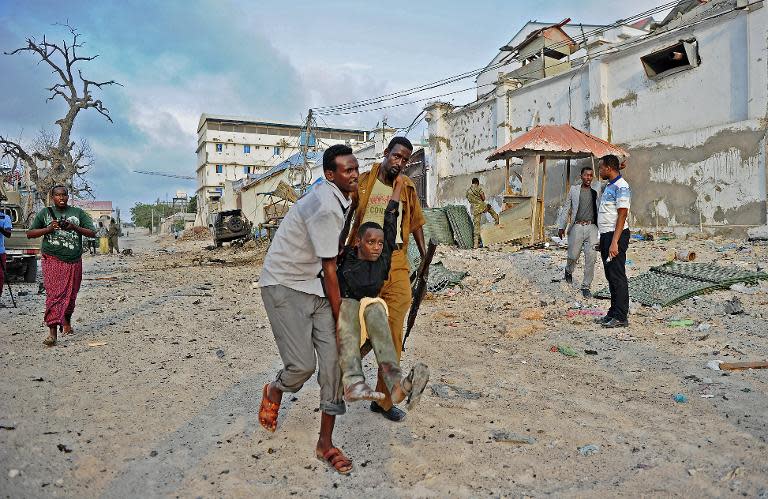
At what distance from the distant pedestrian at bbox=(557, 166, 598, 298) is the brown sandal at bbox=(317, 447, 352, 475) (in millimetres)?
5064

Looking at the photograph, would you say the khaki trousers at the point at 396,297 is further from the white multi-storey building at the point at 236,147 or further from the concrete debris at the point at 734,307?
the white multi-storey building at the point at 236,147

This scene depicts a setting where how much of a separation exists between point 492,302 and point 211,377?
447cm

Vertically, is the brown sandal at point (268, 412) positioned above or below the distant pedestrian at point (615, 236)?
below

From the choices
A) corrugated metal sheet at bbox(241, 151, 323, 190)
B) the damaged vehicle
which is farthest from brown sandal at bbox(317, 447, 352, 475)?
corrugated metal sheet at bbox(241, 151, 323, 190)

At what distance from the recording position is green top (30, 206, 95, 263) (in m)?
5.48

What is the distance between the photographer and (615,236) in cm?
536

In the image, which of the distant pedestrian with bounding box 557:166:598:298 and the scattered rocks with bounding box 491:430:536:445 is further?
the distant pedestrian with bounding box 557:166:598:298

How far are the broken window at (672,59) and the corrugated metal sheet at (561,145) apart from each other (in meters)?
1.88

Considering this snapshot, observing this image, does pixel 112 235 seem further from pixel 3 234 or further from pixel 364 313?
pixel 364 313

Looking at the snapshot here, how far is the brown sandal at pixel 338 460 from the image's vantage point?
258cm

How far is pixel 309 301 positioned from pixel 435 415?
1230 millimetres

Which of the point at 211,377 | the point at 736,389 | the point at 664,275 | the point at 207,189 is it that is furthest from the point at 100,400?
the point at 207,189

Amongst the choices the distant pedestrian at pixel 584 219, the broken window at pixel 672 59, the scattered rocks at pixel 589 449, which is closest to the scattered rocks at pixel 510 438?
the scattered rocks at pixel 589 449

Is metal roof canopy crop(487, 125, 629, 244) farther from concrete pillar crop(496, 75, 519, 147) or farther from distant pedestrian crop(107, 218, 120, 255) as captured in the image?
distant pedestrian crop(107, 218, 120, 255)
